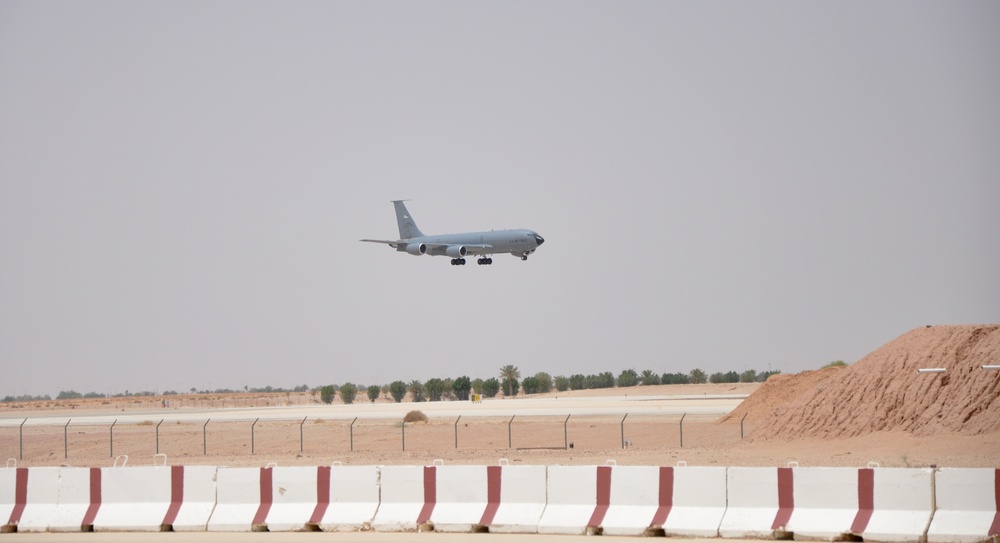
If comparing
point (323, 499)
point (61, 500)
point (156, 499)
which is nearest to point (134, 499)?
point (156, 499)

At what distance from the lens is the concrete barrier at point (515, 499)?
55.0ft

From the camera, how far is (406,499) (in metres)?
17.4

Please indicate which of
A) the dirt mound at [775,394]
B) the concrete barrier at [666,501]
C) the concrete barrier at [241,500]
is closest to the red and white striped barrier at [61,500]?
the concrete barrier at [241,500]

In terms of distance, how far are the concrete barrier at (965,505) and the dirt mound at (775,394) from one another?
3061 cm

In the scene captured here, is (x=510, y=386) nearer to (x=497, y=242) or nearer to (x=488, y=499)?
(x=497, y=242)

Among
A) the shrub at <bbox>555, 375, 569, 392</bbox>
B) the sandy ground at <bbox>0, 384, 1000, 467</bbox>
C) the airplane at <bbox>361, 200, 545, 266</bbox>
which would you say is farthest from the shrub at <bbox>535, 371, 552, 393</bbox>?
the sandy ground at <bbox>0, 384, 1000, 467</bbox>

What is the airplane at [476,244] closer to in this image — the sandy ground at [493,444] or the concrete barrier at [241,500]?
the sandy ground at [493,444]

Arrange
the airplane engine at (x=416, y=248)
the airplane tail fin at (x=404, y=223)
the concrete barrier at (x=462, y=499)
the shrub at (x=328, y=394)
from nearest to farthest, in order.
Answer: the concrete barrier at (x=462, y=499), the airplane engine at (x=416, y=248), the airplane tail fin at (x=404, y=223), the shrub at (x=328, y=394)

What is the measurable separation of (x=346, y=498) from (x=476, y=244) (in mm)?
66384

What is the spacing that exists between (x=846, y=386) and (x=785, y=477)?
785 inches

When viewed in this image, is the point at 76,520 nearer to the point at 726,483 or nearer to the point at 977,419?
the point at 726,483

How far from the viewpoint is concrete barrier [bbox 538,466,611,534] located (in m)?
16.5

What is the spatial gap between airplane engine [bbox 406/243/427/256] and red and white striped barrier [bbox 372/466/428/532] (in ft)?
230

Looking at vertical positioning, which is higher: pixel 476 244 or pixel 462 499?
pixel 476 244
